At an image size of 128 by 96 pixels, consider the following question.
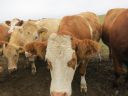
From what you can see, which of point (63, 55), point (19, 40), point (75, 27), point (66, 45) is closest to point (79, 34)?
point (75, 27)

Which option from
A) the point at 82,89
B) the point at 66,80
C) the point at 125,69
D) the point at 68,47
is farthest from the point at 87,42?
the point at 125,69

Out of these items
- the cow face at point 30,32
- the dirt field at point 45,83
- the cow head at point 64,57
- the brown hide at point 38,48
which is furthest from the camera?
the cow face at point 30,32

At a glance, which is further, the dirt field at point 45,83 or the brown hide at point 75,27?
the dirt field at point 45,83

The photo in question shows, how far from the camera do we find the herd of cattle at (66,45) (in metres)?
7.68

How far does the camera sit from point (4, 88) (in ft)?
36.8

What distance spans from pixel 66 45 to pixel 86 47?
509mm

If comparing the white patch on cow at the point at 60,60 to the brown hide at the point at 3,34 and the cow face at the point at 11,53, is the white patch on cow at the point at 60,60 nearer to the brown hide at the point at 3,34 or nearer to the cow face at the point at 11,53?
the cow face at the point at 11,53

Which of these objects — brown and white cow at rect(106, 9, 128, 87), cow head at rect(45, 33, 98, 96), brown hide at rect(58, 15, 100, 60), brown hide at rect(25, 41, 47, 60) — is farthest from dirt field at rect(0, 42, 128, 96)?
cow head at rect(45, 33, 98, 96)

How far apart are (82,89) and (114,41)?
179 cm

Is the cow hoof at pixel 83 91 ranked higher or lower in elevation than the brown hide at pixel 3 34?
lower

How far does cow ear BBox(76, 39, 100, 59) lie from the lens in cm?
804

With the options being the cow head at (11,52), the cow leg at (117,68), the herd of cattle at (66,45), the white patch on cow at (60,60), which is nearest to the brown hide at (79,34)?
the herd of cattle at (66,45)

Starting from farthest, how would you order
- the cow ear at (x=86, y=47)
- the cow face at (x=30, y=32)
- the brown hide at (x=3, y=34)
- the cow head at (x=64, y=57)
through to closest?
the brown hide at (x=3, y=34) < the cow face at (x=30, y=32) < the cow ear at (x=86, y=47) < the cow head at (x=64, y=57)

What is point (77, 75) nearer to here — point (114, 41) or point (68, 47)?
point (114, 41)
